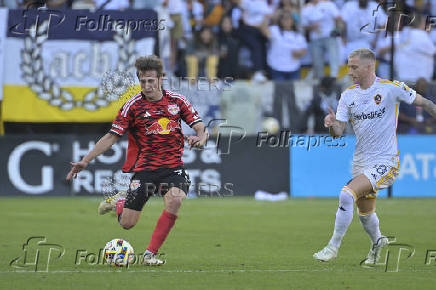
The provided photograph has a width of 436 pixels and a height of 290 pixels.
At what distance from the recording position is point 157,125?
9.44 m

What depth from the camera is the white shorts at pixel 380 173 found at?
924 cm

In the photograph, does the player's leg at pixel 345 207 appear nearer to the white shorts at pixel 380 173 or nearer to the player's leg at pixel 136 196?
the white shorts at pixel 380 173

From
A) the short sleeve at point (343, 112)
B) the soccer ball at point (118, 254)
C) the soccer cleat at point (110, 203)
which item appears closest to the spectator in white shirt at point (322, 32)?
the soccer cleat at point (110, 203)

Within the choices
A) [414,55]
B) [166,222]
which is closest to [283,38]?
[414,55]

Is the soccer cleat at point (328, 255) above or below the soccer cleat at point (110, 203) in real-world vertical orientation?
below

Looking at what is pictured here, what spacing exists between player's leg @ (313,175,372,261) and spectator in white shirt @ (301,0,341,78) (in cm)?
1050

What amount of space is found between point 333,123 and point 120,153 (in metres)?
9.71

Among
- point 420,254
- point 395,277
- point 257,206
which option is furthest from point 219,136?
point 395,277

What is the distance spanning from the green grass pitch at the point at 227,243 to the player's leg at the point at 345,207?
138 millimetres

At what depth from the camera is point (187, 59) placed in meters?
19.4

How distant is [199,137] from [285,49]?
1093 cm

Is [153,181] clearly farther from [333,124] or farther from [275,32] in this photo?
[275,32]

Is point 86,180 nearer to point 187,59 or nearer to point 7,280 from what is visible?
point 187,59

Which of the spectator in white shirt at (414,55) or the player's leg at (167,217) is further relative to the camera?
the spectator in white shirt at (414,55)
